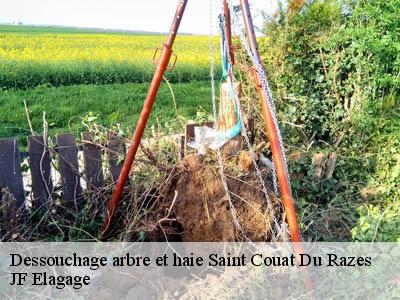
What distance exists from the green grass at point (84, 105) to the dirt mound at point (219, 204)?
3762mm

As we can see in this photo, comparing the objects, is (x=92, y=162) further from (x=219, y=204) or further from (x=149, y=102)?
(x=219, y=204)

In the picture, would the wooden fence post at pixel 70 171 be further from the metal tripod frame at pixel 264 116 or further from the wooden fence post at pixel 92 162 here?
the metal tripod frame at pixel 264 116

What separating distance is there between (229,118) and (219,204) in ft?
1.89

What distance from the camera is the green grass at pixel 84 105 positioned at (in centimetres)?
721

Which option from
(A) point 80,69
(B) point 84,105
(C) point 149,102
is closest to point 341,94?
(C) point 149,102

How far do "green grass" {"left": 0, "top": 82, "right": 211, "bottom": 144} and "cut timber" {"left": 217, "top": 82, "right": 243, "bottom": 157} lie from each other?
3677 millimetres

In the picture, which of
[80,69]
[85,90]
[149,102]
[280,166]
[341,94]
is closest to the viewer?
[280,166]

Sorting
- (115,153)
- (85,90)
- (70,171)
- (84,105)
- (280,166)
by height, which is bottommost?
(84,105)

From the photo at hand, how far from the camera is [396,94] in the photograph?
Answer: 14.4 feet

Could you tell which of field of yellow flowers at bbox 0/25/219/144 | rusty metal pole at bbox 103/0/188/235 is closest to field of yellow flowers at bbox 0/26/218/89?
field of yellow flowers at bbox 0/25/219/144

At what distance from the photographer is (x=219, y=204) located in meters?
2.90

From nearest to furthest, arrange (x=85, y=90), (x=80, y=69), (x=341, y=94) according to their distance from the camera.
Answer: (x=341, y=94) → (x=85, y=90) → (x=80, y=69)

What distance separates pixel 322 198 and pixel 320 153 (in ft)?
1.34

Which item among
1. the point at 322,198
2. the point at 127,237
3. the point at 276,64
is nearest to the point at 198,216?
the point at 127,237
